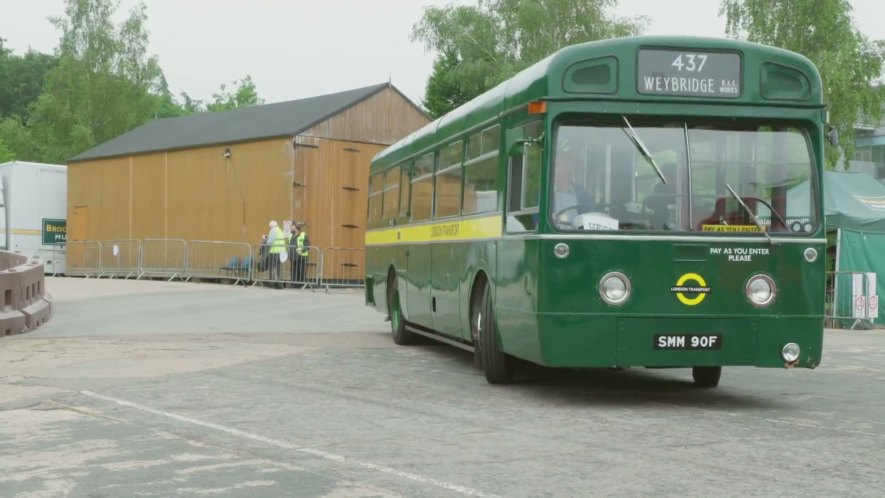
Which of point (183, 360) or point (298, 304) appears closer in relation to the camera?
point (183, 360)

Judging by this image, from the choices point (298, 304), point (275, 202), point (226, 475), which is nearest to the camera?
point (226, 475)

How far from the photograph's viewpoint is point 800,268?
33.1 feet

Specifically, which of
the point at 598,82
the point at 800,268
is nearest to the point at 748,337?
the point at 800,268

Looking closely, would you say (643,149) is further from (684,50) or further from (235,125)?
(235,125)

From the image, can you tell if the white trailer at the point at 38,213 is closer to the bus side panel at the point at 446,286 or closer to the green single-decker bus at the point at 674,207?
the bus side panel at the point at 446,286

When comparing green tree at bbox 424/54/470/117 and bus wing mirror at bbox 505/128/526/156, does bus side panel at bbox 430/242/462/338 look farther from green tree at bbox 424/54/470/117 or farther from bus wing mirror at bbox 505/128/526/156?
green tree at bbox 424/54/470/117

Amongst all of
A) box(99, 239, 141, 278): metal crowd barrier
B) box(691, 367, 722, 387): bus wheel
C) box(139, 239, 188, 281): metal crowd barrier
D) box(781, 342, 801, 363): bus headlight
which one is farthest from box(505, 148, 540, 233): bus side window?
box(99, 239, 141, 278): metal crowd barrier

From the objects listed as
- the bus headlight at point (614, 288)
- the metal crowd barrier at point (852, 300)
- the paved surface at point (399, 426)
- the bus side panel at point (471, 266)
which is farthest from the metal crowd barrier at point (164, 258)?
the bus headlight at point (614, 288)

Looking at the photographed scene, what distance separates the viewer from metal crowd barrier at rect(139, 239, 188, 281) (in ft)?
117

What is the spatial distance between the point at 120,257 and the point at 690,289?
31993mm

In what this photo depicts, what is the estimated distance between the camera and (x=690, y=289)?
1002 centimetres

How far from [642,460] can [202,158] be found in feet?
102

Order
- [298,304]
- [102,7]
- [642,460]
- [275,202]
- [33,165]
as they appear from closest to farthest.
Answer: [642,460]
[298,304]
[275,202]
[33,165]
[102,7]

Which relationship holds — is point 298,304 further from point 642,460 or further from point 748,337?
point 642,460
